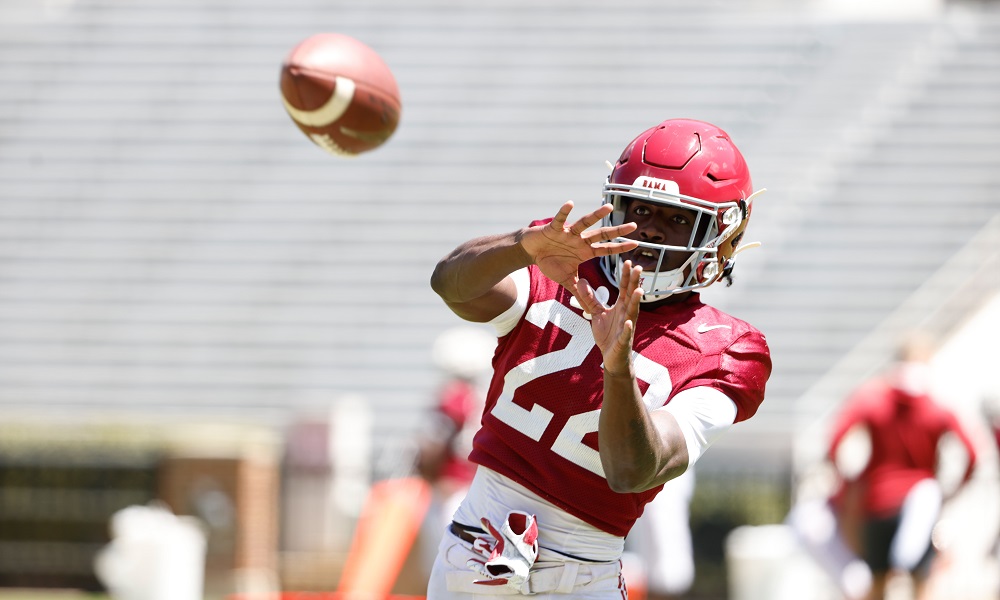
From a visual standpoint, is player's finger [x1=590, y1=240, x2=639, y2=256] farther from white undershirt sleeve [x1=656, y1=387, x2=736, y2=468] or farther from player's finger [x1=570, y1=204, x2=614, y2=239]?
white undershirt sleeve [x1=656, y1=387, x2=736, y2=468]

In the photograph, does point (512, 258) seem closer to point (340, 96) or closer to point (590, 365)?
point (590, 365)

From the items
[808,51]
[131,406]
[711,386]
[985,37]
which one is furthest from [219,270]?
[711,386]

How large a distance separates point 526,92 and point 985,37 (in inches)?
186

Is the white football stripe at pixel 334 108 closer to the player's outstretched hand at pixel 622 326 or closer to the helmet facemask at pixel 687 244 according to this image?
the helmet facemask at pixel 687 244

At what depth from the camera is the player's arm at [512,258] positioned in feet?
8.14

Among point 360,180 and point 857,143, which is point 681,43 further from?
point 360,180

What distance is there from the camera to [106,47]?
49.6 feet

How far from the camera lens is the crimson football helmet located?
273 centimetres

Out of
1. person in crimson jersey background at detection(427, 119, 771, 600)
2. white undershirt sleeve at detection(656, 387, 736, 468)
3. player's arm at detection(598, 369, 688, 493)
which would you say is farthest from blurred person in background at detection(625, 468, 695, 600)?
player's arm at detection(598, 369, 688, 493)

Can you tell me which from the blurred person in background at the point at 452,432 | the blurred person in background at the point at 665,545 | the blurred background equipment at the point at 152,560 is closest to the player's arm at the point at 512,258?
the blurred person in background at the point at 665,545

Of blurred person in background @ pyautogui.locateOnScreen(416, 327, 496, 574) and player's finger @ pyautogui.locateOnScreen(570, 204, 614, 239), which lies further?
blurred person in background @ pyautogui.locateOnScreen(416, 327, 496, 574)

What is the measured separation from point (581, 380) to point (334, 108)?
156 centimetres

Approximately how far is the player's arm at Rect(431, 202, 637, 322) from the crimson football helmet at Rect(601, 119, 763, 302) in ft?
0.63

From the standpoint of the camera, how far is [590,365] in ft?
9.09
